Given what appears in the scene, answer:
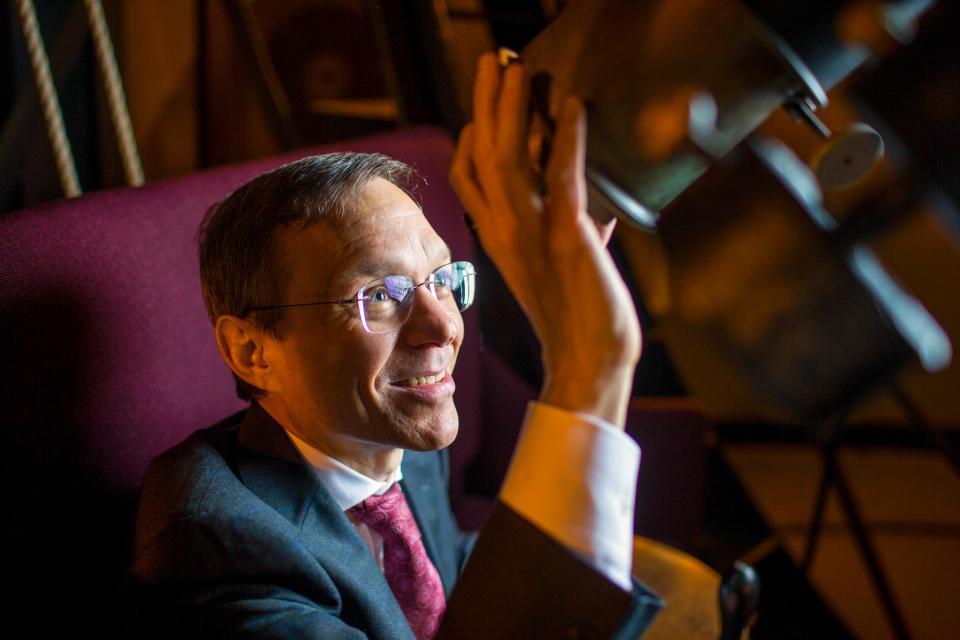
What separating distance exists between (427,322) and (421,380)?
63 mm

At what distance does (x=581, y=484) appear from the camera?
574 mm

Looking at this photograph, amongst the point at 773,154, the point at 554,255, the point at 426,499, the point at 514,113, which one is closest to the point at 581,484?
the point at 554,255

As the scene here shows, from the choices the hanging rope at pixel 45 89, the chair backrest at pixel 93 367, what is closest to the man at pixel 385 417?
the chair backrest at pixel 93 367

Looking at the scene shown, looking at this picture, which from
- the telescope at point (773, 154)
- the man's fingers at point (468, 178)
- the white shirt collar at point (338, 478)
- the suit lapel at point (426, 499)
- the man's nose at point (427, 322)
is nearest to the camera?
the telescope at point (773, 154)

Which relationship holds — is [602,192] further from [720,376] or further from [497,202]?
[720,376]

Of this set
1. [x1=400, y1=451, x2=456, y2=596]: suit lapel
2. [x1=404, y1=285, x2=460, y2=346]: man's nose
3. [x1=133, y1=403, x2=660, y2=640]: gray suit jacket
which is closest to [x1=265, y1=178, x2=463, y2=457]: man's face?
[x1=404, y1=285, x2=460, y2=346]: man's nose

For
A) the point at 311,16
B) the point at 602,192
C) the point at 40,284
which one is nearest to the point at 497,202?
the point at 602,192

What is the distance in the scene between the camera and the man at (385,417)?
0.57 metres

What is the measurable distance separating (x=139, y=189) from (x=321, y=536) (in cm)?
53

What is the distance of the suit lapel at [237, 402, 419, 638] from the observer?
0.74m

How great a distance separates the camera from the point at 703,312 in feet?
4.44

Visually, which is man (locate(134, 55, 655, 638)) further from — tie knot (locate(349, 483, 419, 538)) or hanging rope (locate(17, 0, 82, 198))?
hanging rope (locate(17, 0, 82, 198))

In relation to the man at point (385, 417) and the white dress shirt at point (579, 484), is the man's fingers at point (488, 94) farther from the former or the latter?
the white dress shirt at point (579, 484)

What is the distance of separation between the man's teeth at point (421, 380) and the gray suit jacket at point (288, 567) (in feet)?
0.52
